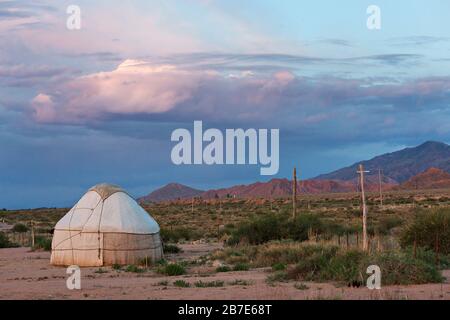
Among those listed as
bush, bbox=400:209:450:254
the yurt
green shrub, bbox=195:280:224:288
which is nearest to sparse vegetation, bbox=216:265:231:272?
green shrub, bbox=195:280:224:288

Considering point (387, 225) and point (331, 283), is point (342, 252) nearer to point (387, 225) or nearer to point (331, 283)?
point (331, 283)

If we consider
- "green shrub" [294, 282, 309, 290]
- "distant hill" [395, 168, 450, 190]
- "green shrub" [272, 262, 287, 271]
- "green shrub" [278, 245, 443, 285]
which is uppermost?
"distant hill" [395, 168, 450, 190]

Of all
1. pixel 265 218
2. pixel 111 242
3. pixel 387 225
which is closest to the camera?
pixel 111 242

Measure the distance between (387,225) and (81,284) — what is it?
20708mm

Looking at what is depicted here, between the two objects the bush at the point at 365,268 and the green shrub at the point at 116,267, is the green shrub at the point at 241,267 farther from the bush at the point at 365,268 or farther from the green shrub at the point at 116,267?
the green shrub at the point at 116,267

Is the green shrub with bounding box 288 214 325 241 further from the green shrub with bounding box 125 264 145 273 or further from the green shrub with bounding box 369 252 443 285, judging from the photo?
the green shrub with bounding box 369 252 443 285

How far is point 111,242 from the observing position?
75.9 ft


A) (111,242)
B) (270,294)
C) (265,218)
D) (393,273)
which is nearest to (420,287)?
(393,273)

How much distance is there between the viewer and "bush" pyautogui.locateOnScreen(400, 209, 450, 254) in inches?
896

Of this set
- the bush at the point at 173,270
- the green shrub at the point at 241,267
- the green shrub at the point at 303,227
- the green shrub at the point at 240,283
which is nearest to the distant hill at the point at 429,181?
the green shrub at the point at 303,227

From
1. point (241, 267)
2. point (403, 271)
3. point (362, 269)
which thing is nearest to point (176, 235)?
point (241, 267)

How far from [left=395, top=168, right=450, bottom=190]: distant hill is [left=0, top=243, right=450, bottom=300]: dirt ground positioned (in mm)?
118565
